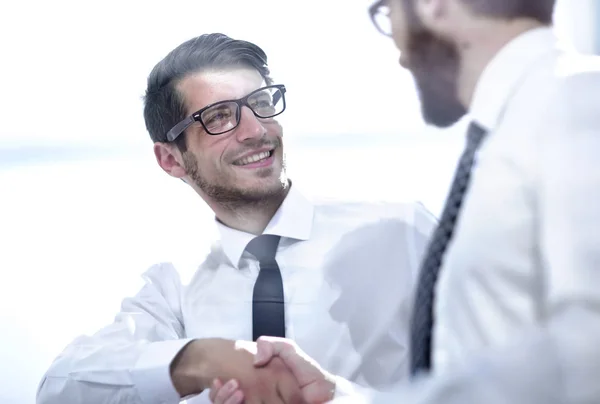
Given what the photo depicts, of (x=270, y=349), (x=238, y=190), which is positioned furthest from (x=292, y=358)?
(x=238, y=190)

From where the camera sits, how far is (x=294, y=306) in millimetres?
1126

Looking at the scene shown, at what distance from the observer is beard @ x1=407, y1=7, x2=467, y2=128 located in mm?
910

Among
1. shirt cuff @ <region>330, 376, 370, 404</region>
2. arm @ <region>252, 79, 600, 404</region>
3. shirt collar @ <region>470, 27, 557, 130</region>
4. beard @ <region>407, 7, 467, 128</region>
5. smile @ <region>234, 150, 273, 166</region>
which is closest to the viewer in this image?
arm @ <region>252, 79, 600, 404</region>

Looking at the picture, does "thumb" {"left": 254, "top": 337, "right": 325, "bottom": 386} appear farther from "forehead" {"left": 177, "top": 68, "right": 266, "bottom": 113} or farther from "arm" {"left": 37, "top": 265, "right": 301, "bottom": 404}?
"forehead" {"left": 177, "top": 68, "right": 266, "bottom": 113}

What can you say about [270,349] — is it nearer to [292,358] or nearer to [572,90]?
[292,358]

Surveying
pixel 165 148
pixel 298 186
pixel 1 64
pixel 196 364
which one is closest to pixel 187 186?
pixel 165 148

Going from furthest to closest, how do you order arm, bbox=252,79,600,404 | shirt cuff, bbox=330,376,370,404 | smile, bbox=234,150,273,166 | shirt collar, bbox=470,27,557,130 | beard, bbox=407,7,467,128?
smile, bbox=234,150,273,166, shirt cuff, bbox=330,376,370,404, beard, bbox=407,7,467,128, shirt collar, bbox=470,27,557,130, arm, bbox=252,79,600,404

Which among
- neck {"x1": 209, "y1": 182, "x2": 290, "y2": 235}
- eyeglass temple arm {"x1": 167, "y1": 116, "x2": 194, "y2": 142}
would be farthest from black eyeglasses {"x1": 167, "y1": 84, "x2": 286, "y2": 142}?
neck {"x1": 209, "y1": 182, "x2": 290, "y2": 235}

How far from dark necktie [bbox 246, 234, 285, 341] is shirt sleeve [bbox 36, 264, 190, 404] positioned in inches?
5.5

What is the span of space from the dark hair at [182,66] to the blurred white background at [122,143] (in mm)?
22

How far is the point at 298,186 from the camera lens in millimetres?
1164

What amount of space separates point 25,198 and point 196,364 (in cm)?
46

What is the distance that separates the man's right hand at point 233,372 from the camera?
105 centimetres

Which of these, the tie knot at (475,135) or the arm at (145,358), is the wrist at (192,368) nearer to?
the arm at (145,358)
